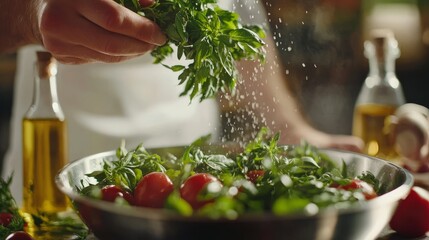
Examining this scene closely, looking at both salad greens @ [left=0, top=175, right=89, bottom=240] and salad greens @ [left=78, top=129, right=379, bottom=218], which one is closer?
salad greens @ [left=78, top=129, right=379, bottom=218]

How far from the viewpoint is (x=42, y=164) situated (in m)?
1.27

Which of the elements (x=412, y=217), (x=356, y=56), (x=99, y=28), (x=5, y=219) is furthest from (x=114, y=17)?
(x=356, y=56)

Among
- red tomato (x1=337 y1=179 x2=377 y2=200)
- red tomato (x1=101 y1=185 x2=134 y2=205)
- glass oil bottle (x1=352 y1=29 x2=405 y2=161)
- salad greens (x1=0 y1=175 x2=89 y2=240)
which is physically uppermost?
glass oil bottle (x1=352 y1=29 x2=405 y2=161)

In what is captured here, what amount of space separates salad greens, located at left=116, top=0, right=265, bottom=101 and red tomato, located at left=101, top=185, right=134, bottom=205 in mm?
173

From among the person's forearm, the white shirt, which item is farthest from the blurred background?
the person's forearm

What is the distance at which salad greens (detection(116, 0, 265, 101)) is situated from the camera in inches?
40.3

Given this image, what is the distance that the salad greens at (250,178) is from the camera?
804mm

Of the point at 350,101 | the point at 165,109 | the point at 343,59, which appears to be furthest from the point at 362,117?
the point at 343,59

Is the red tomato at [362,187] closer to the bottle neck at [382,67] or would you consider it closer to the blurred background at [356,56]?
the bottle neck at [382,67]

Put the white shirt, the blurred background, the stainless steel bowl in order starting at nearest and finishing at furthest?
the stainless steel bowl → the white shirt → the blurred background

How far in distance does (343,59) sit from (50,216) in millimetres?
2880

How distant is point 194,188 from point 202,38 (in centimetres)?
23

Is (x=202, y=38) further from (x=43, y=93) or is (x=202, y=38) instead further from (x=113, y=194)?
(x=43, y=93)

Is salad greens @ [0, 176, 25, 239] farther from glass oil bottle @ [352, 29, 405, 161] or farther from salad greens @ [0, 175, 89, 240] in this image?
glass oil bottle @ [352, 29, 405, 161]
